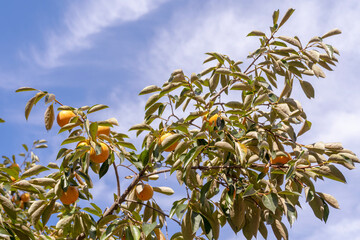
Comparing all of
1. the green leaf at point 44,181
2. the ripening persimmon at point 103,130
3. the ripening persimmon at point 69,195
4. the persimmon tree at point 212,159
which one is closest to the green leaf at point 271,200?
the persimmon tree at point 212,159

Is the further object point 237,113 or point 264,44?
point 264,44

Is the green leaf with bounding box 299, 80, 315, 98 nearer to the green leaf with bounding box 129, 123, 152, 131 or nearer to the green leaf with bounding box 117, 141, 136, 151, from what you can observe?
the green leaf with bounding box 129, 123, 152, 131

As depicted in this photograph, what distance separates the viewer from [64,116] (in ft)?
8.40

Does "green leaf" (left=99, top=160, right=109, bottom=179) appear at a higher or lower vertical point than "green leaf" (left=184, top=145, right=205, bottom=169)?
higher

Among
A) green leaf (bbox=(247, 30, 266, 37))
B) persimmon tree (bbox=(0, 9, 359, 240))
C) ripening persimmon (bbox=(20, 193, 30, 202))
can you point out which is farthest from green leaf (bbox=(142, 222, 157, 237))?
ripening persimmon (bbox=(20, 193, 30, 202))

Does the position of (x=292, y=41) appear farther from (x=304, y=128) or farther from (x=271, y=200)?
(x=271, y=200)

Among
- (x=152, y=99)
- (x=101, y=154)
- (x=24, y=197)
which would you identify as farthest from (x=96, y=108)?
(x=24, y=197)

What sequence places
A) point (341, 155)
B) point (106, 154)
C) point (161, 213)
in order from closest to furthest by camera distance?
point (341, 155) < point (106, 154) < point (161, 213)

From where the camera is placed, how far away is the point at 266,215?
2.40 m

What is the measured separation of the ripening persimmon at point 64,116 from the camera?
8.40ft

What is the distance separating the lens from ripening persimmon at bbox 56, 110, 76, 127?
101 inches

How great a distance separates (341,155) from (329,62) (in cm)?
77

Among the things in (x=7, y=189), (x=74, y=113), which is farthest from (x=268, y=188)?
(x=7, y=189)

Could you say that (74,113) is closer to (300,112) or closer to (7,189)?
(7,189)
